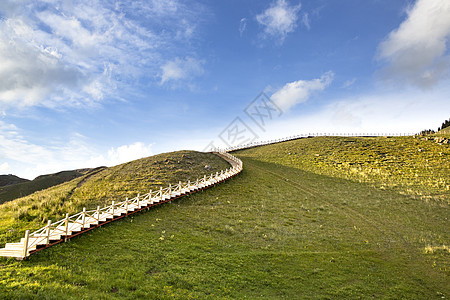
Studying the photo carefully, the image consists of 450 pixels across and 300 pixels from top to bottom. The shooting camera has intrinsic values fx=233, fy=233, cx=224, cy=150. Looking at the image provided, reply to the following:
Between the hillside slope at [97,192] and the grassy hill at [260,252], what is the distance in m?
3.16

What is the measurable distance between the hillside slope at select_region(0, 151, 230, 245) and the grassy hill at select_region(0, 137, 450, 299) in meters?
3.16

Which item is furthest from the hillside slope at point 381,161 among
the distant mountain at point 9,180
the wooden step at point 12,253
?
the distant mountain at point 9,180

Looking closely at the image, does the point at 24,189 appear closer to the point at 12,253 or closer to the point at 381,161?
the point at 12,253

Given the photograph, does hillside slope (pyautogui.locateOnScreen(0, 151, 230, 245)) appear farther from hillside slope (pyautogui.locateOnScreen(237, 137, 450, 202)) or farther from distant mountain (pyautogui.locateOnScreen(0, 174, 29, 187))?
distant mountain (pyautogui.locateOnScreen(0, 174, 29, 187))

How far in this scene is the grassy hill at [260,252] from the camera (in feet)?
32.1

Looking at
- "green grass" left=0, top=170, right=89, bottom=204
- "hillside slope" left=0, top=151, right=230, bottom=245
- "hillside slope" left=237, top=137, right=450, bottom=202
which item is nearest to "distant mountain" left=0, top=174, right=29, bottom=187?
"green grass" left=0, top=170, right=89, bottom=204

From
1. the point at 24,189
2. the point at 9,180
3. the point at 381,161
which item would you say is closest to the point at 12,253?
the point at 381,161

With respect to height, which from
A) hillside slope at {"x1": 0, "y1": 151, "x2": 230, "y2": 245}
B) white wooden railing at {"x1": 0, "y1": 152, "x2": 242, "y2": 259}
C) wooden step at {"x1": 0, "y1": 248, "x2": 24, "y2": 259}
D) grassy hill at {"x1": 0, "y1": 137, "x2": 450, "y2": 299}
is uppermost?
hillside slope at {"x1": 0, "y1": 151, "x2": 230, "y2": 245}

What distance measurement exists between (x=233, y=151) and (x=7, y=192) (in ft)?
175

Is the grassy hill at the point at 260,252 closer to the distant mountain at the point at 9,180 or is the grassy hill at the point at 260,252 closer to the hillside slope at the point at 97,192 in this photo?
the hillside slope at the point at 97,192

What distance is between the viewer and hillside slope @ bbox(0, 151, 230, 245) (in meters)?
16.2

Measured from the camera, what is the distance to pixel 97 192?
91.9 ft

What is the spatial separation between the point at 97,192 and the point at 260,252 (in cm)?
2233

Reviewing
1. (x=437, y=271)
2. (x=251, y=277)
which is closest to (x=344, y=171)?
(x=437, y=271)
